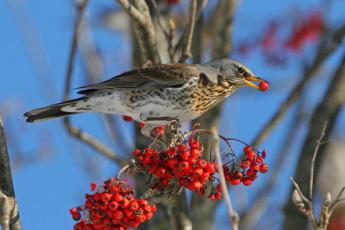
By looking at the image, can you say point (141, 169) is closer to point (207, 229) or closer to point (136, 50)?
point (207, 229)

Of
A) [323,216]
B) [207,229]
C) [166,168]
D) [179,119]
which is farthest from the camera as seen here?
[207,229]

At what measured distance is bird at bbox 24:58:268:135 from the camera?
401 cm

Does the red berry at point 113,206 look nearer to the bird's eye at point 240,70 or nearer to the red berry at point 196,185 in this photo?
the red berry at point 196,185

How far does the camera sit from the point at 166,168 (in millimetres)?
2992

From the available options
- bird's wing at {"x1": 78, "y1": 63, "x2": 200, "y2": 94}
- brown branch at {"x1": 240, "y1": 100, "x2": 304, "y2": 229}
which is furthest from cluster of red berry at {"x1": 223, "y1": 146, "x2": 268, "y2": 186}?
brown branch at {"x1": 240, "y1": 100, "x2": 304, "y2": 229}

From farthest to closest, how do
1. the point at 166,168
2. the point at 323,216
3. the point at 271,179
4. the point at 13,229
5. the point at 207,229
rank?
the point at 271,179
the point at 207,229
the point at 166,168
the point at 13,229
the point at 323,216

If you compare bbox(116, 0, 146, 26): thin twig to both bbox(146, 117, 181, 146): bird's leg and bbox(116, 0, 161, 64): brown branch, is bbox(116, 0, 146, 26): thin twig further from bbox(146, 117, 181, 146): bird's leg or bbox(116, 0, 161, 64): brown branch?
bbox(146, 117, 181, 146): bird's leg

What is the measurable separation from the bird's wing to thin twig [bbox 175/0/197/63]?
0.59 ft

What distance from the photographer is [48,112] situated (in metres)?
3.96

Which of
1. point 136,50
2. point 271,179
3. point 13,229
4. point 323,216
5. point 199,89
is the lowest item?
point 271,179

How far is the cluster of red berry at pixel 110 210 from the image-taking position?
2773 millimetres

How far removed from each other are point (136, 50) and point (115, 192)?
2472 mm

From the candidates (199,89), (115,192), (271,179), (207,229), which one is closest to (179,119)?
(199,89)

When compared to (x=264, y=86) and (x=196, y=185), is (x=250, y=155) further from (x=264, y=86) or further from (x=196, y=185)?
(x=264, y=86)
